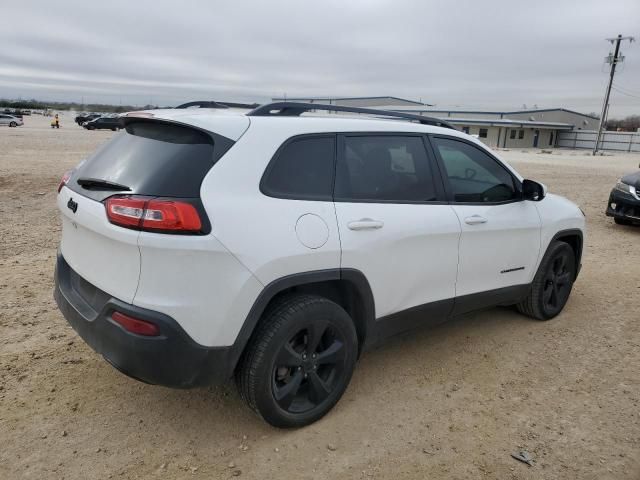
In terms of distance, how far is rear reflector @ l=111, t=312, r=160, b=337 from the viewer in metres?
2.46

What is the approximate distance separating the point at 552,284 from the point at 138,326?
3.86m

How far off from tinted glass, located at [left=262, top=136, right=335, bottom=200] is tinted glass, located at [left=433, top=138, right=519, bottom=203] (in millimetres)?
1065

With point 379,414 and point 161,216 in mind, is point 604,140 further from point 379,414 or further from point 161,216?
point 161,216

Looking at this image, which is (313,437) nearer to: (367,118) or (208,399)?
(208,399)

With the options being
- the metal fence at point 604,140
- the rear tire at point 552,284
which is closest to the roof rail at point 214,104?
the rear tire at point 552,284

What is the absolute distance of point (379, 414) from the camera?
10.6 feet

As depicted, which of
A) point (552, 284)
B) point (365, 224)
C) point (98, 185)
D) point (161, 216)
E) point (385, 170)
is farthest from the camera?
point (552, 284)

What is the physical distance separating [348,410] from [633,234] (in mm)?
8035

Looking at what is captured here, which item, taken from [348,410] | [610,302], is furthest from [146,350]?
[610,302]

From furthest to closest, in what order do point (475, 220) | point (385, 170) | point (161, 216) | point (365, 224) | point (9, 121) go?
point (9, 121) < point (475, 220) < point (385, 170) < point (365, 224) < point (161, 216)

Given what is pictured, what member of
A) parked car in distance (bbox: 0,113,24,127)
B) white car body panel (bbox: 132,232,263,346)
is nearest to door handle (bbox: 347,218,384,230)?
white car body panel (bbox: 132,232,263,346)

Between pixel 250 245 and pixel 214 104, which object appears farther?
pixel 214 104

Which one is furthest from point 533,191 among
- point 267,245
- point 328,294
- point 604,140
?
point 604,140

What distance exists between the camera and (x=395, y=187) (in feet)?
11.1
